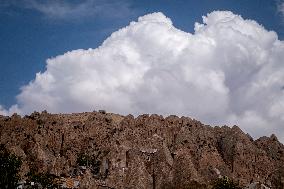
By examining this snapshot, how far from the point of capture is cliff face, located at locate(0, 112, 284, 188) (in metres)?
131

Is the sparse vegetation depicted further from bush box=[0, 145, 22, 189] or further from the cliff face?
bush box=[0, 145, 22, 189]

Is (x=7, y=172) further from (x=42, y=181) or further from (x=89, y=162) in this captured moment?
(x=89, y=162)

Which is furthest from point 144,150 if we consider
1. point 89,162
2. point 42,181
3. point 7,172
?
point 7,172

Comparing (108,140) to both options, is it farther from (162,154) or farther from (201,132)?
(201,132)

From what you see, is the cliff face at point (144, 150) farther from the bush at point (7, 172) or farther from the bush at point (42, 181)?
the bush at point (7, 172)

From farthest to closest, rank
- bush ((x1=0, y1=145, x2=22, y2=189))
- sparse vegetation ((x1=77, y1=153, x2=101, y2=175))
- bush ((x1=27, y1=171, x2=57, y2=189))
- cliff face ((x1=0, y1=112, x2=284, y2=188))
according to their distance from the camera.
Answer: sparse vegetation ((x1=77, y1=153, x2=101, y2=175)), cliff face ((x1=0, y1=112, x2=284, y2=188)), bush ((x1=27, y1=171, x2=57, y2=189)), bush ((x1=0, y1=145, x2=22, y2=189))

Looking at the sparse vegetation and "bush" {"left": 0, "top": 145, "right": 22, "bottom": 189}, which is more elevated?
the sparse vegetation

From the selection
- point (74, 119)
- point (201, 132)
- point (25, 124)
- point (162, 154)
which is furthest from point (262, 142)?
point (25, 124)

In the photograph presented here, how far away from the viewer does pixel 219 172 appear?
13862cm

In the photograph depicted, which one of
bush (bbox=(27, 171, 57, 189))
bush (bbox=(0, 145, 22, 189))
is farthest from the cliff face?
bush (bbox=(0, 145, 22, 189))

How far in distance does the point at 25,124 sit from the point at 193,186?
69132 millimetres

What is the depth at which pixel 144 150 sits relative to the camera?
140500mm

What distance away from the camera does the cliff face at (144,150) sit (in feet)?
430

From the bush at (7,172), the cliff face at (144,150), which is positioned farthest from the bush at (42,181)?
the bush at (7,172)
